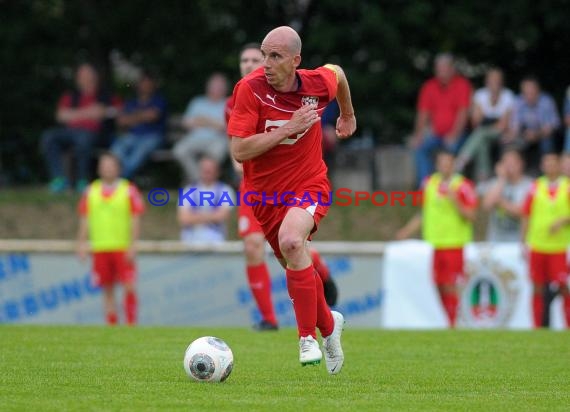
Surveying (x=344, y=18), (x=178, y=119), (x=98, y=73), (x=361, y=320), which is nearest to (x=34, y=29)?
(x=98, y=73)

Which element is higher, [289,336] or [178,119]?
[178,119]

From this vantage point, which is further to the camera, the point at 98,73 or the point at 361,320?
the point at 98,73

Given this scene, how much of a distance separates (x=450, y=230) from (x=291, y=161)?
7828 millimetres

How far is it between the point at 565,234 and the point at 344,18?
6.25 metres

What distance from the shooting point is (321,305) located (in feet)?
26.9

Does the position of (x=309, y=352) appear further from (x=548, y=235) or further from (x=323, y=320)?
(x=548, y=235)

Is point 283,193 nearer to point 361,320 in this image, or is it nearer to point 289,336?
point 289,336

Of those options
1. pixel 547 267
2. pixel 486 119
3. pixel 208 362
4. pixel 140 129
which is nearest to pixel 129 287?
pixel 140 129

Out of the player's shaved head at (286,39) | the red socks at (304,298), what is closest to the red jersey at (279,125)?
the player's shaved head at (286,39)

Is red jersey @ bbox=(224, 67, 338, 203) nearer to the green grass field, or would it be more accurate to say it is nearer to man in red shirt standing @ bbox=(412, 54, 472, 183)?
the green grass field

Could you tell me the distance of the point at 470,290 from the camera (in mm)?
16734

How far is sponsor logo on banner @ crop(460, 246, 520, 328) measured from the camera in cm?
1662

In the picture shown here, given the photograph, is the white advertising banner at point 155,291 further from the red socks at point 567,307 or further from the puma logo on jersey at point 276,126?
the puma logo on jersey at point 276,126

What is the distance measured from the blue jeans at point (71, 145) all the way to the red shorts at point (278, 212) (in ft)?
36.7
